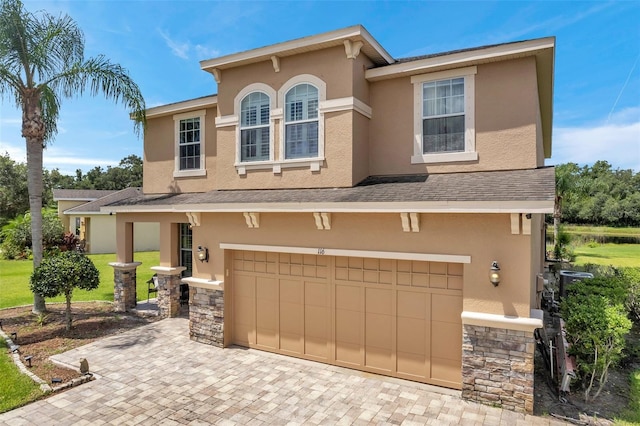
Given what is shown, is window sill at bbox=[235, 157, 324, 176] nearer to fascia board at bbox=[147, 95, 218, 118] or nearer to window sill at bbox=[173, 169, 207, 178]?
window sill at bbox=[173, 169, 207, 178]

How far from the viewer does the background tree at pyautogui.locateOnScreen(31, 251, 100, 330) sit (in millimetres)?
10016

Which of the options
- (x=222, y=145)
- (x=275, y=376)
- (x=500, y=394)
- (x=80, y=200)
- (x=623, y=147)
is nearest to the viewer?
(x=500, y=394)

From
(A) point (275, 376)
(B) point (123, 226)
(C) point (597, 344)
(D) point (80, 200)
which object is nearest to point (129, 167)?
(D) point (80, 200)

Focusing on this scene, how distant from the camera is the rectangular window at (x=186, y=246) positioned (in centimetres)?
1316

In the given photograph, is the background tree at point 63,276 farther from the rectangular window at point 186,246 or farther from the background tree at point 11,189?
the background tree at point 11,189

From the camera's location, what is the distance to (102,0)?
438 inches

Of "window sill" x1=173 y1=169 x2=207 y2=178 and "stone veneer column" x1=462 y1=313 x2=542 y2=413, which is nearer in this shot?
"stone veneer column" x1=462 y1=313 x2=542 y2=413

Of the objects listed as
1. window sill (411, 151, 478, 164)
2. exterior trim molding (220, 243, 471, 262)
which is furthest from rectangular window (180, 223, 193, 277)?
window sill (411, 151, 478, 164)

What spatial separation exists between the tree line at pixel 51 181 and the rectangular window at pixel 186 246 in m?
30.4

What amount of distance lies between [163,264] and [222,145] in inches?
192

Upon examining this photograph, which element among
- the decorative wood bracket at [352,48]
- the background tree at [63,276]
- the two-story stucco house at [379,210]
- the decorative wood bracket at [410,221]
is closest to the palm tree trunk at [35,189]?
the background tree at [63,276]

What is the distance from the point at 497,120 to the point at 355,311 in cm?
521

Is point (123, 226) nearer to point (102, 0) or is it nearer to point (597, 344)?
point (102, 0)

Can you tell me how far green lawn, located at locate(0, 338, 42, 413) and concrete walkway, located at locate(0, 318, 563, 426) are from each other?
0.87 ft
